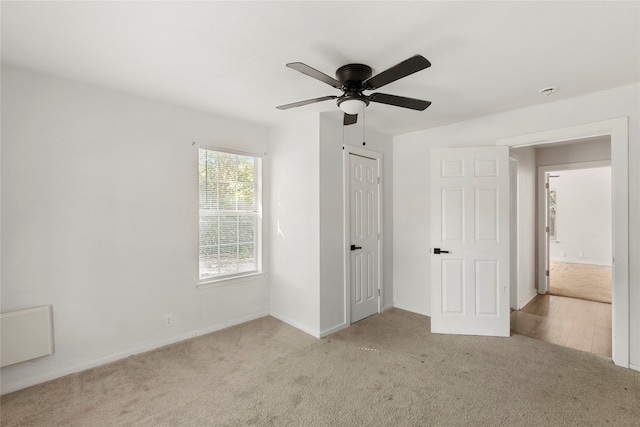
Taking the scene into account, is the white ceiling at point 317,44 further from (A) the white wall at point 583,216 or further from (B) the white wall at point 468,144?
(A) the white wall at point 583,216

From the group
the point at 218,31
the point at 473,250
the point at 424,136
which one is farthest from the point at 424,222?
the point at 218,31

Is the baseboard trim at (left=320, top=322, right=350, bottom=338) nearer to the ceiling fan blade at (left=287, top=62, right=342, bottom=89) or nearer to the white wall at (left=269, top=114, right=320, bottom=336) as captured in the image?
the white wall at (left=269, top=114, right=320, bottom=336)

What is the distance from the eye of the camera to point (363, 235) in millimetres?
3766

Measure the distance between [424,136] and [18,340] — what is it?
14.8 feet

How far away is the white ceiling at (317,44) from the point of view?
1.59 metres

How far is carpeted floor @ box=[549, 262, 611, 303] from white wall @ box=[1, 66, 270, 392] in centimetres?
550

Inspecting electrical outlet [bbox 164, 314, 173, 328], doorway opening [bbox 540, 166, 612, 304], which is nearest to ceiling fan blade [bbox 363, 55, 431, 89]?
electrical outlet [bbox 164, 314, 173, 328]

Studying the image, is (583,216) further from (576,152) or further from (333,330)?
(333,330)

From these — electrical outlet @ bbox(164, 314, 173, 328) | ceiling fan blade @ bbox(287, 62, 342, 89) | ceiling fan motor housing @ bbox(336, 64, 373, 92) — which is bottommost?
electrical outlet @ bbox(164, 314, 173, 328)

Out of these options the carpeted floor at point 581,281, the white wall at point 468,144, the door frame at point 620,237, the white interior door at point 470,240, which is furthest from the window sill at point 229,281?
the carpeted floor at point 581,281

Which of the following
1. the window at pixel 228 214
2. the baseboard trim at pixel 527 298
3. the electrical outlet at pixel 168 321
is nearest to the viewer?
the electrical outlet at pixel 168 321

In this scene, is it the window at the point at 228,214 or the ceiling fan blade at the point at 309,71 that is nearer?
the ceiling fan blade at the point at 309,71

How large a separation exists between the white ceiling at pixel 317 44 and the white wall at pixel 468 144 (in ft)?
0.60

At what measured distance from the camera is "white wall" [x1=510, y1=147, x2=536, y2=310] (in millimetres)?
4211
